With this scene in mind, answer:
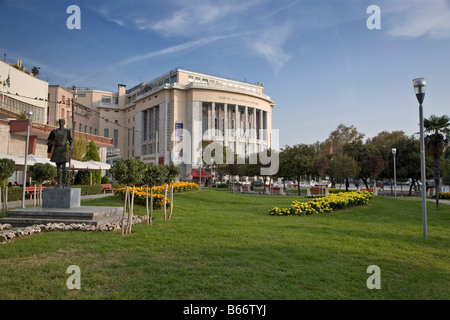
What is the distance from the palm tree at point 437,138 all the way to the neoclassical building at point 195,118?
4511cm

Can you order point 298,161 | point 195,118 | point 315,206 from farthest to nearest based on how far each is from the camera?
point 195,118
point 298,161
point 315,206

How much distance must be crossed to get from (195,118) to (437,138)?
159ft

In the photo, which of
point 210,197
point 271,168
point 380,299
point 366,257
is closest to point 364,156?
point 271,168

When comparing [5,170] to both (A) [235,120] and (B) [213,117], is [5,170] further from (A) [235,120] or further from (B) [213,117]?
(A) [235,120]

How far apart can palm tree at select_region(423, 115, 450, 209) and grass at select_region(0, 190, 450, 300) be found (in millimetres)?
13001

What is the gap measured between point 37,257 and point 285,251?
4.97 meters

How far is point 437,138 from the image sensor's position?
19750 mm

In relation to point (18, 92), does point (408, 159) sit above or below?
below

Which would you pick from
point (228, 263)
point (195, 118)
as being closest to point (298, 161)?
point (228, 263)

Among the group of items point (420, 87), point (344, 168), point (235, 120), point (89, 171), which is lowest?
point (89, 171)

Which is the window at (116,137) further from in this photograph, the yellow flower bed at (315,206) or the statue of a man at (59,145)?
the yellow flower bed at (315,206)

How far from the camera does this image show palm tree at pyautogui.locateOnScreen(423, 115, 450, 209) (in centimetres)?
1952

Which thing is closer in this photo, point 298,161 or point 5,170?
point 5,170
